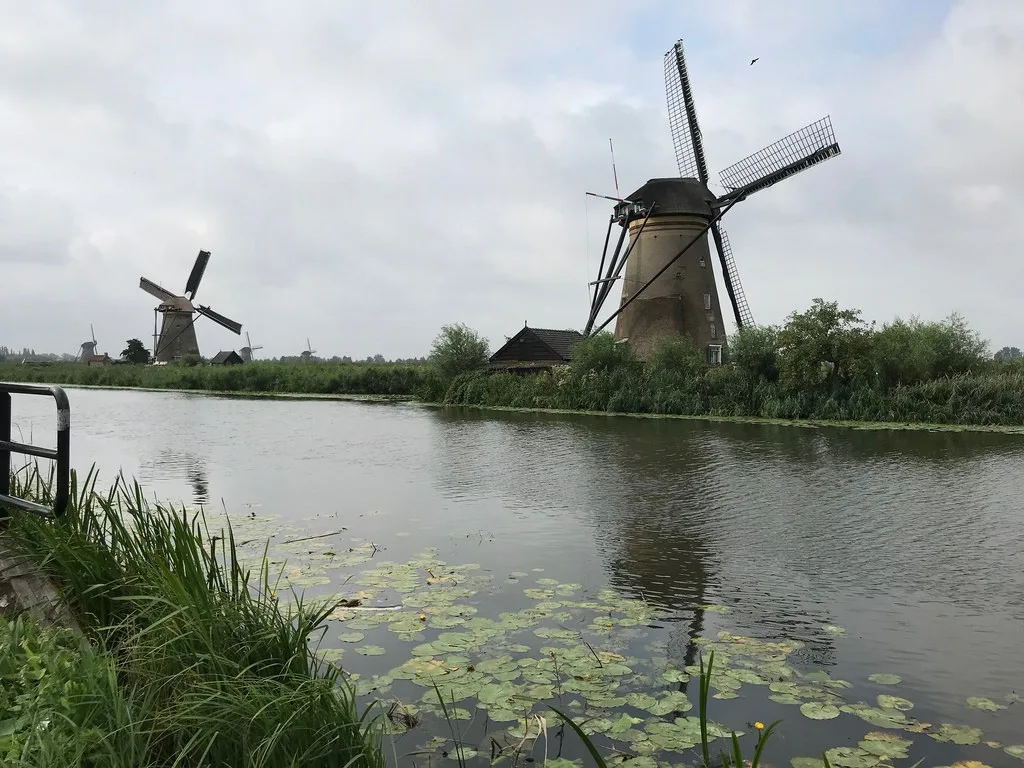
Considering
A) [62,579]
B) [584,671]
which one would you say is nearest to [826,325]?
[584,671]

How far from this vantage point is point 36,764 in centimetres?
240

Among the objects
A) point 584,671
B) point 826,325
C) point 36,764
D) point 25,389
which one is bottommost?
point 584,671

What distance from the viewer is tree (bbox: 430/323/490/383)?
1221 inches

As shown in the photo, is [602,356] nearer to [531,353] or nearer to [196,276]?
[531,353]

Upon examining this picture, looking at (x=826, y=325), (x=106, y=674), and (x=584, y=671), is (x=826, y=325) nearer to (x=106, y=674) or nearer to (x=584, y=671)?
(x=584, y=671)

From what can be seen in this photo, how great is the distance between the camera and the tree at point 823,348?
2088 centimetres

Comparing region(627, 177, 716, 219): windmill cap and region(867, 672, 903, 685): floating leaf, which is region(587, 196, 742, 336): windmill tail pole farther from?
region(867, 672, 903, 685): floating leaf

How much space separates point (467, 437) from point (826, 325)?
10820mm

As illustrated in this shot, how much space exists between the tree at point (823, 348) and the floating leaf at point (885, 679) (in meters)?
18.1

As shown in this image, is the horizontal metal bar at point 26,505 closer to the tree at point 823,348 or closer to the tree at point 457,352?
the tree at point 823,348

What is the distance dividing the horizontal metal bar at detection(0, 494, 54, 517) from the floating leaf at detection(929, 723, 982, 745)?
Result: 438 centimetres

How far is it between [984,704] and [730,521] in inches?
171

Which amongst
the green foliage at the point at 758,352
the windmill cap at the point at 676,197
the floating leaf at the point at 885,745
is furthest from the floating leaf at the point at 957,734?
the windmill cap at the point at 676,197

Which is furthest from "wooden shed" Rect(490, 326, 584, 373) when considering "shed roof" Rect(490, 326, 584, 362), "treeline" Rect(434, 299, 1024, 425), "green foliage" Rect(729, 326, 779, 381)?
"green foliage" Rect(729, 326, 779, 381)
